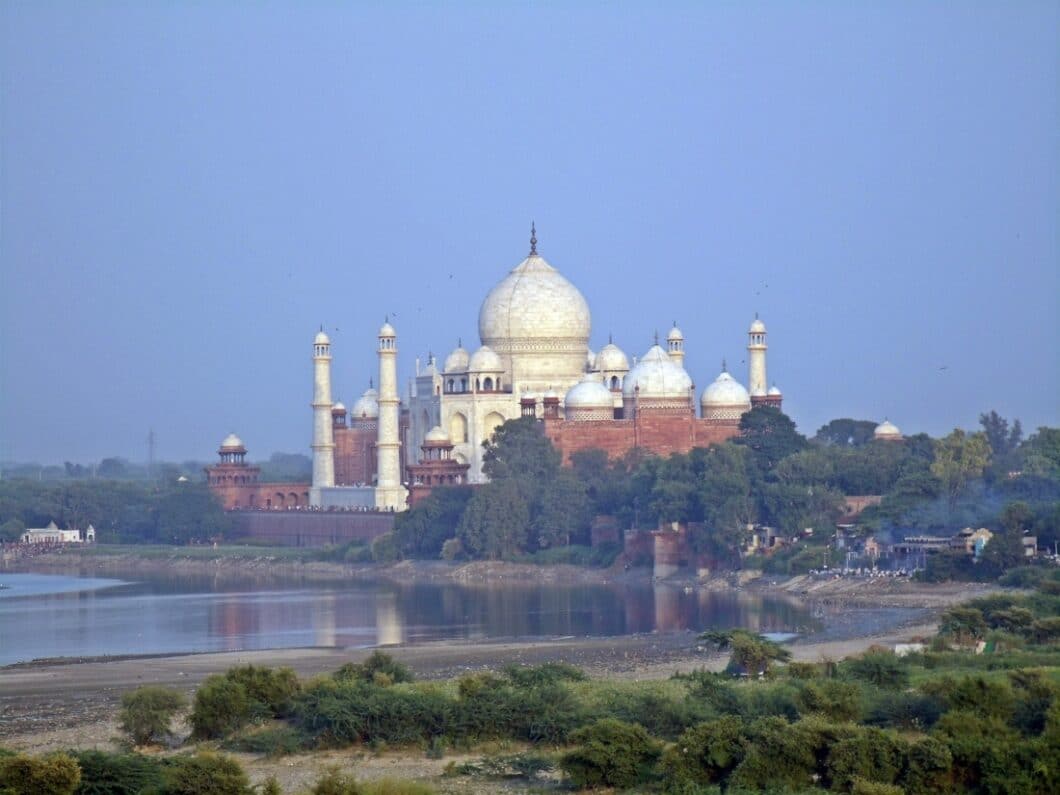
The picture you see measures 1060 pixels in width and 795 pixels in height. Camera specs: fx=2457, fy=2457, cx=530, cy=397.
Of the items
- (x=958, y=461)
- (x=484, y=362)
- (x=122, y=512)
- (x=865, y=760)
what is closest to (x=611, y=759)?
(x=865, y=760)

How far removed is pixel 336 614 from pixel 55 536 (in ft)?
79.3

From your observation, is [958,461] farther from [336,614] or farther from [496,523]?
[336,614]

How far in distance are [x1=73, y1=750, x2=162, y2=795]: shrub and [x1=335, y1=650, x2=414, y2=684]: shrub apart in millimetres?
5231

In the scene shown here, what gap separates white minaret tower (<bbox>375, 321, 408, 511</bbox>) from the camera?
59.4 metres

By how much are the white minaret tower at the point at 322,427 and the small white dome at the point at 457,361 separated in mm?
3480

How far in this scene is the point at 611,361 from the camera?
62469 mm

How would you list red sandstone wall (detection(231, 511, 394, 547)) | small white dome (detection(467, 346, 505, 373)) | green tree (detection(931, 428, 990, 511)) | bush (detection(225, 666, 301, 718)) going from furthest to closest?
small white dome (detection(467, 346, 505, 373))
red sandstone wall (detection(231, 511, 394, 547))
green tree (detection(931, 428, 990, 511))
bush (detection(225, 666, 301, 718))

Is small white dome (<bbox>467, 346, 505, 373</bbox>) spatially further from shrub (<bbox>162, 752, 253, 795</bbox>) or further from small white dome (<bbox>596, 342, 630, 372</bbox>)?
shrub (<bbox>162, 752, 253, 795</bbox>)

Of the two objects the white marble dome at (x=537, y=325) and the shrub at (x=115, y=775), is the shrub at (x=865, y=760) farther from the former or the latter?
the white marble dome at (x=537, y=325)

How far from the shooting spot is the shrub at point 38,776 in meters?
21.1

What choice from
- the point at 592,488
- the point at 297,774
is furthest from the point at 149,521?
the point at 297,774

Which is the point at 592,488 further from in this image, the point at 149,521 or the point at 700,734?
the point at 700,734

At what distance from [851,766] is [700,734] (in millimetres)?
1504

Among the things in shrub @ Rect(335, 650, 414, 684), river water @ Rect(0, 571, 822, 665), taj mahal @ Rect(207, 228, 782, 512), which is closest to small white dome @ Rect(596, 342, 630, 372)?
taj mahal @ Rect(207, 228, 782, 512)
